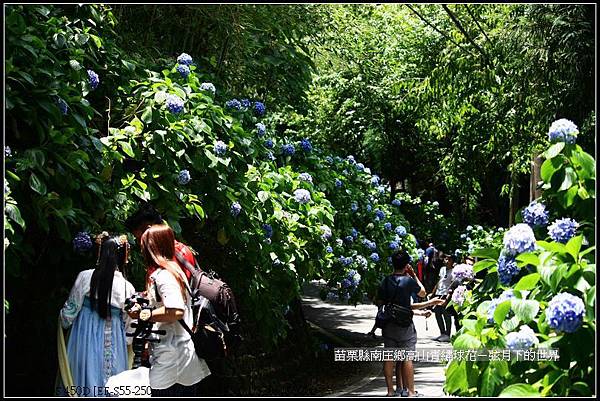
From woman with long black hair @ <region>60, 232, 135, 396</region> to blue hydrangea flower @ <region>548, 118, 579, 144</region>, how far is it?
2873 mm

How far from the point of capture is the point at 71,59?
6008mm

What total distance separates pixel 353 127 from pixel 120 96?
1487 centimetres

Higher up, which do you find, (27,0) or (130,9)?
(130,9)

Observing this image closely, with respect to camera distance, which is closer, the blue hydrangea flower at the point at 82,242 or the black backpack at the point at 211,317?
the black backpack at the point at 211,317

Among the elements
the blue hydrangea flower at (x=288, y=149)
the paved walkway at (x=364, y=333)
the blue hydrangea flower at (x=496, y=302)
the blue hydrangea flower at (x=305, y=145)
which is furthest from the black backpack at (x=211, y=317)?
the blue hydrangea flower at (x=305, y=145)

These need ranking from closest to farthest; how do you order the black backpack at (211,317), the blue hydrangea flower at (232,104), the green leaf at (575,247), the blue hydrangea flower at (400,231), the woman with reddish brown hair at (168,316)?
the green leaf at (575,247) < the woman with reddish brown hair at (168,316) < the black backpack at (211,317) < the blue hydrangea flower at (232,104) < the blue hydrangea flower at (400,231)

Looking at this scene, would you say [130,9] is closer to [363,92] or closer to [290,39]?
[290,39]

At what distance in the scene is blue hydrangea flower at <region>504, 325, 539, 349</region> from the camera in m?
3.33

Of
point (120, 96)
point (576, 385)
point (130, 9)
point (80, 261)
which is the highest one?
point (130, 9)

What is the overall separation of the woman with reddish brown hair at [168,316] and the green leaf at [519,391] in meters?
2.04

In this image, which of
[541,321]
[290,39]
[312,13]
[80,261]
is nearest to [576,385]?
[541,321]

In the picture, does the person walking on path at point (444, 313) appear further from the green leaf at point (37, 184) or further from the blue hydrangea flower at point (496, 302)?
the blue hydrangea flower at point (496, 302)

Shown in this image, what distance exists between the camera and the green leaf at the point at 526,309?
3369 mm

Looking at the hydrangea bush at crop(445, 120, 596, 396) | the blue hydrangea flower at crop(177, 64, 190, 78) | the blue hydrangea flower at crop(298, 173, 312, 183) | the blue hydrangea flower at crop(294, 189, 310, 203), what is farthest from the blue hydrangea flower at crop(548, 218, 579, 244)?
the blue hydrangea flower at crop(298, 173, 312, 183)
